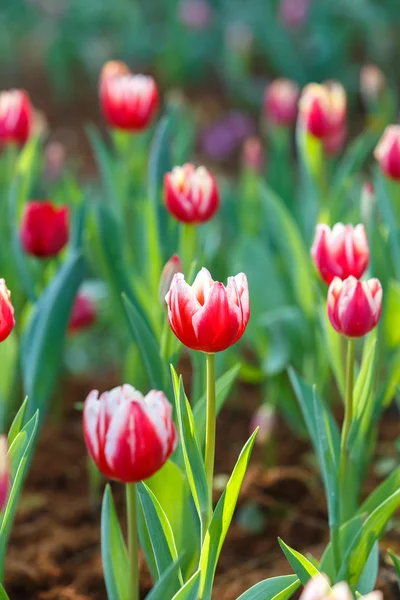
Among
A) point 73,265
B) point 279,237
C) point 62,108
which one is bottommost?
point 62,108

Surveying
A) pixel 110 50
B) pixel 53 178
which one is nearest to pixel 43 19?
pixel 110 50

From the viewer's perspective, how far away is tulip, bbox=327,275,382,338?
0.88 m

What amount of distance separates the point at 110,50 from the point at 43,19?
2.02ft

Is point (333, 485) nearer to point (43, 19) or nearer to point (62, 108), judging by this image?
point (62, 108)

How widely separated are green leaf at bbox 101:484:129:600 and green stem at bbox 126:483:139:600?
2 centimetres

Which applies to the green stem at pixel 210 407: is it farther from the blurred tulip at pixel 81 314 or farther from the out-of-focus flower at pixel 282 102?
the out-of-focus flower at pixel 282 102

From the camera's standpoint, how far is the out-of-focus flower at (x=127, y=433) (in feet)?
2.53

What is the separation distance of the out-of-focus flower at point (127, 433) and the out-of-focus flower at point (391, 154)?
748 mm

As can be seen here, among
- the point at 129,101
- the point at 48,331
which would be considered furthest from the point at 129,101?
the point at 48,331

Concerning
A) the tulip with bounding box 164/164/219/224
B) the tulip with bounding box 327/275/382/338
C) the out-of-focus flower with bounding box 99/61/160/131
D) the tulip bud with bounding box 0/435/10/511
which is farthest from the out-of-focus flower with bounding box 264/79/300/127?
the tulip bud with bounding box 0/435/10/511

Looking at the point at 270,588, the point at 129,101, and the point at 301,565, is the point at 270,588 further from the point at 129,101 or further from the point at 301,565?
the point at 129,101

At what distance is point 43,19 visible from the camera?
5.27 m

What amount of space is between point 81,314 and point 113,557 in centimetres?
72

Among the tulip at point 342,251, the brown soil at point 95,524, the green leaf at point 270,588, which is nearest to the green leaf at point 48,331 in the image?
the brown soil at point 95,524
